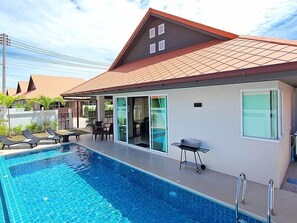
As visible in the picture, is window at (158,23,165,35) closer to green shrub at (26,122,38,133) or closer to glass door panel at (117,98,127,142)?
glass door panel at (117,98,127,142)

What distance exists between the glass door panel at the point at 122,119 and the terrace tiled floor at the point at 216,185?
105 inches

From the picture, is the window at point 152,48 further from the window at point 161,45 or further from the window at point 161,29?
the window at point 161,29

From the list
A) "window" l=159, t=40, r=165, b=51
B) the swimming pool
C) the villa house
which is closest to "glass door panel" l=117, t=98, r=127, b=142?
the villa house

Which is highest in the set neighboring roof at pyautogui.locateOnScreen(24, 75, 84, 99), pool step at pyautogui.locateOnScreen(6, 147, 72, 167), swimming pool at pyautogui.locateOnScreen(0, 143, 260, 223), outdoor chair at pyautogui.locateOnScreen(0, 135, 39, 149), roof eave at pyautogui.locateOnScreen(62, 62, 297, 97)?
neighboring roof at pyautogui.locateOnScreen(24, 75, 84, 99)

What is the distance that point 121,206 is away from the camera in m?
5.79

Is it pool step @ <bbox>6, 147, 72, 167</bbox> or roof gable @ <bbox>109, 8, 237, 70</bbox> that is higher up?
roof gable @ <bbox>109, 8, 237, 70</bbox>

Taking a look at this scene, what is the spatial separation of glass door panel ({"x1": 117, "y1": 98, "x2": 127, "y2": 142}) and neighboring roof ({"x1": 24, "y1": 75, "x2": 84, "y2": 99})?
19290 millimetres

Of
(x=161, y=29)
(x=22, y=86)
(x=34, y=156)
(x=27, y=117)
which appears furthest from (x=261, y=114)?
(x=22, y=86)

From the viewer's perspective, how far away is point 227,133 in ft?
23.7

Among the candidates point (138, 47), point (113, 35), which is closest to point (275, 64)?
point (138, 47)

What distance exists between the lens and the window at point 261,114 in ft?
20.5

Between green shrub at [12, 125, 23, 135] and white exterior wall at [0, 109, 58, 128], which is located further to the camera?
white exterior wall at [0, 109, 58, 128]

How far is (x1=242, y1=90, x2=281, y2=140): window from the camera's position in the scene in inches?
246

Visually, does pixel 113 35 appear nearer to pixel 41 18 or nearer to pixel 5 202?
pixel 41 18
